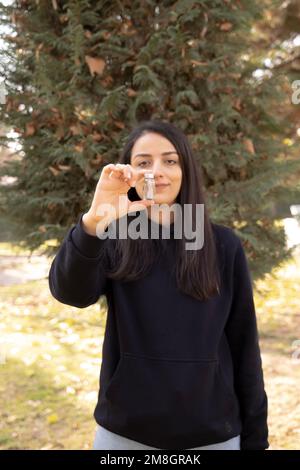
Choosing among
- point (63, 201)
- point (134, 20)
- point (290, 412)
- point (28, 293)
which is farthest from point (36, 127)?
point (28, 293)

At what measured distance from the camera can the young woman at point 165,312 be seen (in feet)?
5.28

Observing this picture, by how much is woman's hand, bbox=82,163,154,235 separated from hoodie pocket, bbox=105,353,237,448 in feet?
1.78

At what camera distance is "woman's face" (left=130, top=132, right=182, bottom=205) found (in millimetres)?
1873

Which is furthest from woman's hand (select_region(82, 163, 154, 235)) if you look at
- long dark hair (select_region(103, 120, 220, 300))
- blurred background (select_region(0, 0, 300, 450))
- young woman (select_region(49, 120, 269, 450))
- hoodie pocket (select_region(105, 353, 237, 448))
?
blurred background (select_region(0, 0, 300, 450))

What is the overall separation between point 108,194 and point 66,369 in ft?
12.3

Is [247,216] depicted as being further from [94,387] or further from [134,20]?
[94,387]

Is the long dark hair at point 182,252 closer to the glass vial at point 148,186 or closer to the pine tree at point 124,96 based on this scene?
the glass vial at point 148,186

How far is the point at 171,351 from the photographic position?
5.53 feet

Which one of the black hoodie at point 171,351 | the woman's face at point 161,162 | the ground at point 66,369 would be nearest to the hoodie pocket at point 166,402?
the black hoodie at point 171,351

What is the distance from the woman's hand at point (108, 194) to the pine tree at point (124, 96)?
5.53 ft

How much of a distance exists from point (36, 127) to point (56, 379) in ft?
8.47

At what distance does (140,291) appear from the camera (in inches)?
68.8

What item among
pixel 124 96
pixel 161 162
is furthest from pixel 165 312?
pixel 124 96

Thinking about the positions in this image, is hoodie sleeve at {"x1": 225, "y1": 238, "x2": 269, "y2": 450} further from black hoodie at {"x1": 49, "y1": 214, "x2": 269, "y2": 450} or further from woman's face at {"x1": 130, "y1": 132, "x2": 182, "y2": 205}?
woman's face at {"x1": 130, "y1": 132, "x2": 182, "y2": 205}
